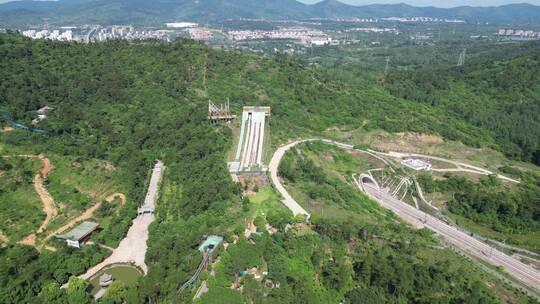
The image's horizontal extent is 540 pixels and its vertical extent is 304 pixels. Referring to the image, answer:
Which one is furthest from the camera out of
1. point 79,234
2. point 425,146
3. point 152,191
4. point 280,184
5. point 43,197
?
point 425,146

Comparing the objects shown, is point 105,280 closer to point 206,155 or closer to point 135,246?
point 135,246

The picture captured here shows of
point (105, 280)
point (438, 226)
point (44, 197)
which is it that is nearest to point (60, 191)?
point (44, 197)

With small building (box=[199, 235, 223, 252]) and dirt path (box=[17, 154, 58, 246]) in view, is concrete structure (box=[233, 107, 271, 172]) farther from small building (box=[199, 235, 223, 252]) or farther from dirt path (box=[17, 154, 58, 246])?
dirt path (box=[17, 154, 58, 246])

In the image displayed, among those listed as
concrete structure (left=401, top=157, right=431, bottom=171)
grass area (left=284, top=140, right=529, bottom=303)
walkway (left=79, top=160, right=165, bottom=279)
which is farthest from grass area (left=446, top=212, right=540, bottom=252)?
walkway (left=79, top=160, right=165, bottom=279)

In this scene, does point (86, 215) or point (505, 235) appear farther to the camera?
point (505, 235)

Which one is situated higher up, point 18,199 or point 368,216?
point 18,199

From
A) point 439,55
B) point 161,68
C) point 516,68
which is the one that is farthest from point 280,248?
point 439,55

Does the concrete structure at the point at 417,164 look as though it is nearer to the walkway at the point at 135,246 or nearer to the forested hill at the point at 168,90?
the forested hill at the point at 168,90
